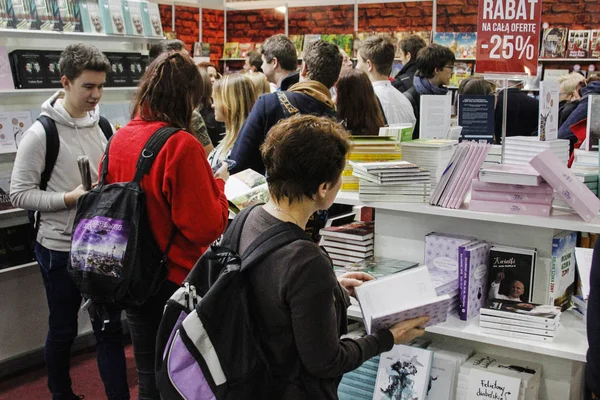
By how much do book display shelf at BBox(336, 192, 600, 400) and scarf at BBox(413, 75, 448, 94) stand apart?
→ 8.31 ft

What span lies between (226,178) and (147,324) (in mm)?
669

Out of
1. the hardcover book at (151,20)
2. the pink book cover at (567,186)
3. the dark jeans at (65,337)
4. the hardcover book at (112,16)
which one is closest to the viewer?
the pink book cover at (567,186)

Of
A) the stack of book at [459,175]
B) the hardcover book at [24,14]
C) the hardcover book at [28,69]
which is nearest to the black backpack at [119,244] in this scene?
the stack of book at [459,175]

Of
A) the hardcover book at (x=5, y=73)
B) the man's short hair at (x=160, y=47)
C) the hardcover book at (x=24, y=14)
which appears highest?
the hardcover book at (x=24, y=14)

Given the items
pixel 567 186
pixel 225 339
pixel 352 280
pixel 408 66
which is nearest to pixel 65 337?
pixel 352 280

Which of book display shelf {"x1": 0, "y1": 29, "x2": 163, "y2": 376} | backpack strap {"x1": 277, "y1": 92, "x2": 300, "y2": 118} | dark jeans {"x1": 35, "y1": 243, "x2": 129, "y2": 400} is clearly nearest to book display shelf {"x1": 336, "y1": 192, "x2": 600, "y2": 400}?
backpack strap {"x1": 277, "y1": 92, "x2": 300, "y2": 118}

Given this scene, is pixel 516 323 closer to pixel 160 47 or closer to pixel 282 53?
pixel 282 53

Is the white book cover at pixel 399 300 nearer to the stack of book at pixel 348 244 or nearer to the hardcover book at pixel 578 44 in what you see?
the stack of book at pixel 348 244

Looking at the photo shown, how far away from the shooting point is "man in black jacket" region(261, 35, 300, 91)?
163 inches

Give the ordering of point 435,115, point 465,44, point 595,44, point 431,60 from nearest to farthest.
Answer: point 435,115
point 431,60
point 595,44
point 465,44

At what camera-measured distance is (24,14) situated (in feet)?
13.4

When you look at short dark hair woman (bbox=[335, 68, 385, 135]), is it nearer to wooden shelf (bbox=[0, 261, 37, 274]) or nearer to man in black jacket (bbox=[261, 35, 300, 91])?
man in black jacket (bbox=[261, 35, 300, 91])

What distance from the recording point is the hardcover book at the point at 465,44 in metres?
7.65

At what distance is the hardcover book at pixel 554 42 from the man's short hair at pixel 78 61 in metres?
5.51
